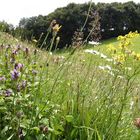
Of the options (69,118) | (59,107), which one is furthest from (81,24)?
(69,118)

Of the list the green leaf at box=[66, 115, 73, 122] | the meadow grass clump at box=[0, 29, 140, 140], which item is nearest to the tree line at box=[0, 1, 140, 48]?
the meadow grass clump at box=[0, 29, 140, 140]

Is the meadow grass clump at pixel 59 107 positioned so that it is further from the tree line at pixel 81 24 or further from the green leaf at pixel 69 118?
the tree line at pixel 81 24

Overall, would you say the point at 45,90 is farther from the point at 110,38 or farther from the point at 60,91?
the point at 110,38

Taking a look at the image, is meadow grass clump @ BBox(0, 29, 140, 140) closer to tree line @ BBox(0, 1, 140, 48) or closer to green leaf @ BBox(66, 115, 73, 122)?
green leaf @ BBox(66, 115, 73, 122)

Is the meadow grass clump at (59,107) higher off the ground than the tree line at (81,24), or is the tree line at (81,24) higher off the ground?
the tree line at (81,24)

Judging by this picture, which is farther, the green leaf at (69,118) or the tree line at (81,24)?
the tree line at (81,24)

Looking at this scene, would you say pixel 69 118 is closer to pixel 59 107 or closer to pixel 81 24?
pixel 59 107

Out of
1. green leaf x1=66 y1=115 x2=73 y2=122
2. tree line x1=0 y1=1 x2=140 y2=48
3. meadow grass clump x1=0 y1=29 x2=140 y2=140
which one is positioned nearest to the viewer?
meadow grass clump x1=0 y1=29 x2=140 y2=140

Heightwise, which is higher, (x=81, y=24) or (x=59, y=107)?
(x=81, y=24)

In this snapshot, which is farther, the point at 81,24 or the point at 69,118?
the point at 81,24

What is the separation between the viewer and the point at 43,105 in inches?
142

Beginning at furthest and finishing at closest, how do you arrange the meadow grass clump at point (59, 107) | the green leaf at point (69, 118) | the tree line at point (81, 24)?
the tree line at point (81, 24), the green leaf at point (69, 118), the meadow grass clump at point (59, 107)

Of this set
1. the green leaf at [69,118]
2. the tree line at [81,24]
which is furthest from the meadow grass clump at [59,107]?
the tree line at [81,24]

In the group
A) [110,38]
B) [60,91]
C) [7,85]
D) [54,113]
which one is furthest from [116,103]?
[110,38]
